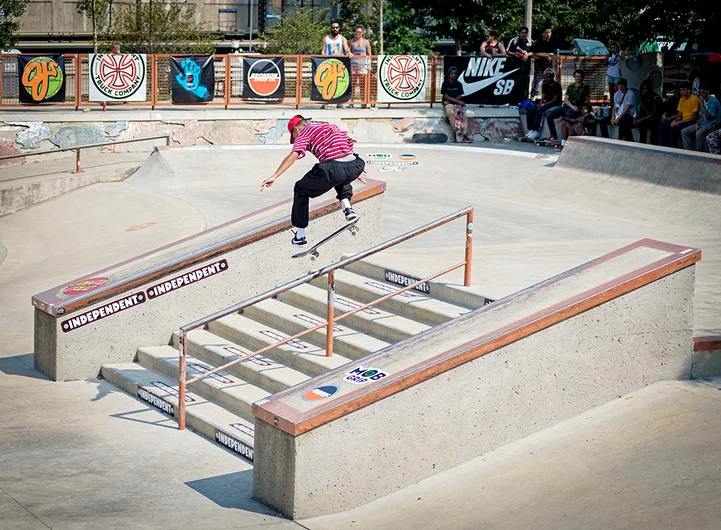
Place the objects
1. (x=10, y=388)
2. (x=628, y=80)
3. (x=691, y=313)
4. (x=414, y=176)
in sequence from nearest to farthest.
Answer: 1. (x=691, y=313)
2. (x=10, y=388)
3. (x=414, y=176)
4. (x=628, y=80)

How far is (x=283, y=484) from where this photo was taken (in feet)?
21.8

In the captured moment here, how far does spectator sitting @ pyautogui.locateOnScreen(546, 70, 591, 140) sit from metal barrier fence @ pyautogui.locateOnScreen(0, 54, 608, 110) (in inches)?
79.6

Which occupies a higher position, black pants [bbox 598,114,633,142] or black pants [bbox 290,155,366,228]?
black pants [bbox 598,114,633,142]

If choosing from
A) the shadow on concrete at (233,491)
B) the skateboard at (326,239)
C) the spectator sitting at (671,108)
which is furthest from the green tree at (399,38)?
the shadow on concrete at (233,491)

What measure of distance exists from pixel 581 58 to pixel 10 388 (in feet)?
52.7

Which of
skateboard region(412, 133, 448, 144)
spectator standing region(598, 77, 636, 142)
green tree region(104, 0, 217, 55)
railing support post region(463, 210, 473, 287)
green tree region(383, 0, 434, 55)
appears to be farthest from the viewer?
green tree region(383, 0, 434, 55)

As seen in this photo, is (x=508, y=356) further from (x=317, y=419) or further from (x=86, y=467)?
(x=86, y=467)

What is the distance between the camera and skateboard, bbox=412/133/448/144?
71.9 ft

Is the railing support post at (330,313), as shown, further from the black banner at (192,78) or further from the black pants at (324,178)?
the black banner at (192,78)

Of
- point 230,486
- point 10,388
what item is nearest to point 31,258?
point 10,388

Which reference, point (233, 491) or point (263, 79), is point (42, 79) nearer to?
point (263, 79)

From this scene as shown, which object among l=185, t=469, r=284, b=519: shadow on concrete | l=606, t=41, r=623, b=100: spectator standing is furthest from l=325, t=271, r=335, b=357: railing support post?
l=606, t=41, r=623, b=100: spectator standing

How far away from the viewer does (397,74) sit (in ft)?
73.3

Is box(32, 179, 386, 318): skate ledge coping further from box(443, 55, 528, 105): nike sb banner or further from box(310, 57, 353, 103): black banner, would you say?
box(443, 55, 528, 105): nike sb banner
